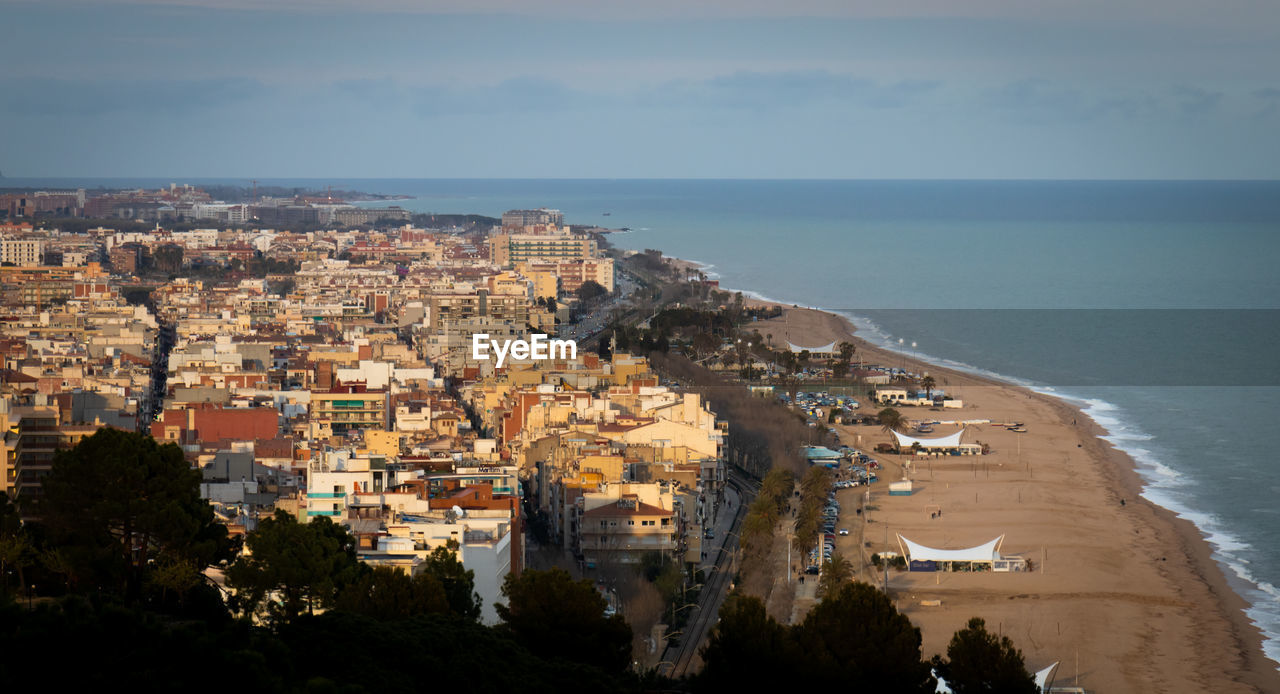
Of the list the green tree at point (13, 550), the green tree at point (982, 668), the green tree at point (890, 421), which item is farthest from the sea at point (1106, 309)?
the green tree at point (13, 550)

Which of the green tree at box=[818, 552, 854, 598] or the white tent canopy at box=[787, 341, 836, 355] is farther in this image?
the white tent canopy at box=[787, 341, 836, 355]

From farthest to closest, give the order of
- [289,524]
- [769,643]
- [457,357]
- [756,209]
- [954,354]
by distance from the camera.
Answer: [756,209] → [954,354] → [457,357] → [289,524] → [769,643]

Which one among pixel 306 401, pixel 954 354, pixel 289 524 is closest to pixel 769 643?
pixel 289 524

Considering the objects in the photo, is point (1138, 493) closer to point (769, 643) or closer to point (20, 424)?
point (769, 643)

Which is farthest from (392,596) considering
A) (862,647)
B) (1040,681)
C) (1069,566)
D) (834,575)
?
(1069,566)

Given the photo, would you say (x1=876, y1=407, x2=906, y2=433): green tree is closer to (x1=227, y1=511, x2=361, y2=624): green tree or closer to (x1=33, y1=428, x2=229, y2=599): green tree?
(x1=227, y1=511, x2=361, y2=624): green tree

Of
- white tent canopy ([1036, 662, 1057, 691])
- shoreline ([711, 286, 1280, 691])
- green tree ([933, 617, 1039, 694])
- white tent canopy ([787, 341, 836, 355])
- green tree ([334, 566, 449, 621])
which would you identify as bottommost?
shoreline ([711, 286, 1280, 691])

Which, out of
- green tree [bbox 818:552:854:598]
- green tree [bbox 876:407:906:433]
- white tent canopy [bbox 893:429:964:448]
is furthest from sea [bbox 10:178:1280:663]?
green tree [bbox 818:552:854:598]
